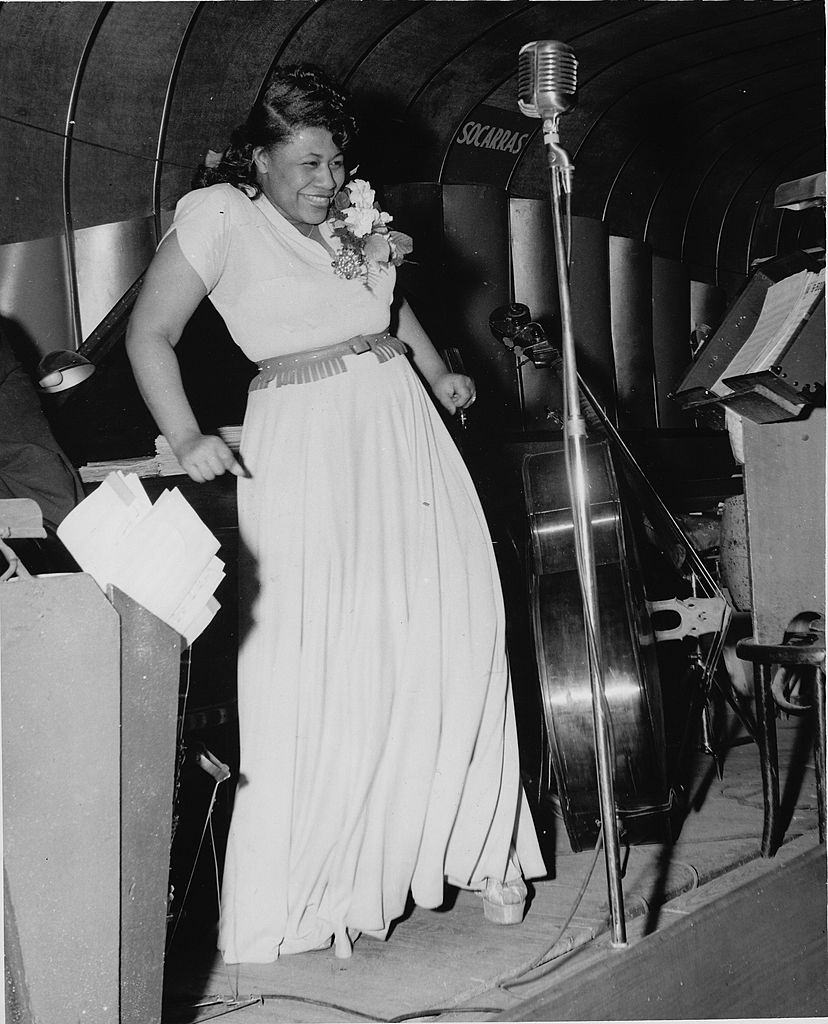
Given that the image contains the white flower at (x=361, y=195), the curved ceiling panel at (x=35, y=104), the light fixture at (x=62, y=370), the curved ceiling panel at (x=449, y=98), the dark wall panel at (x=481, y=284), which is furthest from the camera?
the dark wall panel at (x=481, y=284)

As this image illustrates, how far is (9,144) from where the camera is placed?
408 centimetres

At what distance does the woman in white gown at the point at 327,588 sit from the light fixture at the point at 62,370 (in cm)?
85

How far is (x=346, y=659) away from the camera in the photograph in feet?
6.19

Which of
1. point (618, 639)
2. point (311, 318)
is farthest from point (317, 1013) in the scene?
point (311, 318)

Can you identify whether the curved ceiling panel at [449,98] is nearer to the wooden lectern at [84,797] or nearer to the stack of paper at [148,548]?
the stack of paper at [148,548]

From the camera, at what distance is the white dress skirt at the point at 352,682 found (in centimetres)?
186

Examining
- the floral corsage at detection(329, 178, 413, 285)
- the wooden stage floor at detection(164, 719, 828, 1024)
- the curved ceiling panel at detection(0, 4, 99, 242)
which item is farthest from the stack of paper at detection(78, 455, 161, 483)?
the curved ceiling panel at detection(0, 4, 99, 242)

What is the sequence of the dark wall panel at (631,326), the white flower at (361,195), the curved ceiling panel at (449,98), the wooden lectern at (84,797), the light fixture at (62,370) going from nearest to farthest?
1. the wooden lectern at (84,797)
2. the white flower at (361,195)
3. the light fixture at (62,370)
4. the curved ceiling panel at (449,98)
5. the dark wall panel at (631,326)

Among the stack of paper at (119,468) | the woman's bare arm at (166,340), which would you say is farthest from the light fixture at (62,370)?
the woman's bare arm at (166,340)

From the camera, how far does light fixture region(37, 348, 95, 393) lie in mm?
2580

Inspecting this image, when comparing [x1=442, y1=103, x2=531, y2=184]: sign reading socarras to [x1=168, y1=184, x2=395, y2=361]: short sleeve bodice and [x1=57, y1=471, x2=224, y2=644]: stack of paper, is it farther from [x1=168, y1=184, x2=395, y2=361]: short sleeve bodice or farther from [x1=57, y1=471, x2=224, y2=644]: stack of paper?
[x1=57, y1=471, x2=224, y2=644]: stack of paper

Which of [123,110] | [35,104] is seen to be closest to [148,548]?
[35,104]

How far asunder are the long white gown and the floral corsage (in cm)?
4

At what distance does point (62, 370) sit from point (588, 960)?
1.94 meters
